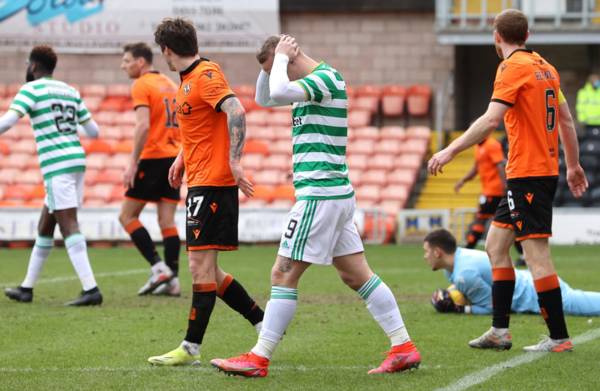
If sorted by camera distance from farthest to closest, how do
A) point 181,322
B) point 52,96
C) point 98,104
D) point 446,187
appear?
point 98,104, point 446,187, point 52,96, point 181,322

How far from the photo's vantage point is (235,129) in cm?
704

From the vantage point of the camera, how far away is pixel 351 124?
77.4 feet

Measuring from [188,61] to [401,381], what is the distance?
2.41m

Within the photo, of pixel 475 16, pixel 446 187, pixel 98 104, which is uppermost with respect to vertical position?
pixel 475 16

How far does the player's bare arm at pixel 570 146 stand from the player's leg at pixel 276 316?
2044 mm

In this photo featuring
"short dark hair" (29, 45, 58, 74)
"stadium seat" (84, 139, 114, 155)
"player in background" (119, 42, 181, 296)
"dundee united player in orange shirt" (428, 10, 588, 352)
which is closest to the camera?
"dundee united player in orange shirt" (428, 10, 588, 352)

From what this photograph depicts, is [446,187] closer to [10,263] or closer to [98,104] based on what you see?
[98,104]

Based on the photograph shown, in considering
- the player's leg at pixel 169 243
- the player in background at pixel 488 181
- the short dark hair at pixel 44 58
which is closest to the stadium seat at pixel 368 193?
the player in background at pixel 488 181

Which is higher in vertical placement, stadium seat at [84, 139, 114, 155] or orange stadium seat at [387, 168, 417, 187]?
stadium seat at [84, 139, 114, 155]

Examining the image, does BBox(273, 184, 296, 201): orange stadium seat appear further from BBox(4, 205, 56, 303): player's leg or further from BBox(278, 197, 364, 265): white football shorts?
BBox(278, 197, 364, 265): white football shorts

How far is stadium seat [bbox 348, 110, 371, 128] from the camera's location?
23453 mm

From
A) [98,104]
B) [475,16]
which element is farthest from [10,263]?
[475,16]

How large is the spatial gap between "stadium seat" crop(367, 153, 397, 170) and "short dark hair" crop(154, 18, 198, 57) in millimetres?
15149

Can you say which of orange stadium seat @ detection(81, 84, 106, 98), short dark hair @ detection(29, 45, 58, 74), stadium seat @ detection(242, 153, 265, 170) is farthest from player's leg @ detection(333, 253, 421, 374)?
orange stadium seat @ detection(81, 84, 106, 98)
